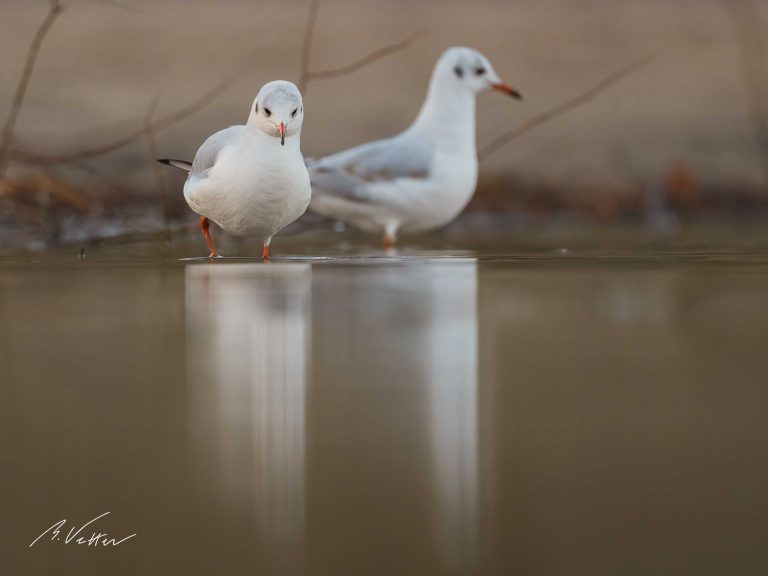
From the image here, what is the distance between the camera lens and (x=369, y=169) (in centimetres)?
555

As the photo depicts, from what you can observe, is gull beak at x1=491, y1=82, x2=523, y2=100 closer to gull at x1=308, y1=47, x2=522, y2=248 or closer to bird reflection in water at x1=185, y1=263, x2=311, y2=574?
gull at x1=308, y1=47, x2=522, y2=248

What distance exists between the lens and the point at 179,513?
1.31 metres

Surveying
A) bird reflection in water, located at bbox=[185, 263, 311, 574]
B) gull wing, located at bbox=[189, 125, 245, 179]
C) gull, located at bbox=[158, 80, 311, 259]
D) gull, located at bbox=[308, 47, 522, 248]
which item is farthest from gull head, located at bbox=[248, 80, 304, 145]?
gull, located at bbox=[308, 47, 522, 248]

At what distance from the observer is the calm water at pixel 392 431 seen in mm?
1233

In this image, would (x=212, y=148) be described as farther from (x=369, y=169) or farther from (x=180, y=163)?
(x=369, y=169)

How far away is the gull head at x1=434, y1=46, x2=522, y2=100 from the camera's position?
577 cm

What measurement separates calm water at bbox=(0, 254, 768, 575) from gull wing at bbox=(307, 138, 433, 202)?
8.14ft

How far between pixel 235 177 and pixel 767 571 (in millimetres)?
2693

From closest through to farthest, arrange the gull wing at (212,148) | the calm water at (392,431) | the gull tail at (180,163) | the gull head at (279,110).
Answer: the calm water at (392,431), the gull head at (279,110), the gull wing at (212,148), the gull tail at (180,163)

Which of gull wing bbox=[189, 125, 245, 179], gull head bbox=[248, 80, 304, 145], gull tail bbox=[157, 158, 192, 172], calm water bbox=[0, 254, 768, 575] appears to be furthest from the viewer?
gull tail bbox=[157, 158, 192, 172]

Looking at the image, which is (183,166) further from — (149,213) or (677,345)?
(677,345)

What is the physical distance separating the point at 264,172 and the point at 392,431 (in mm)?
2099

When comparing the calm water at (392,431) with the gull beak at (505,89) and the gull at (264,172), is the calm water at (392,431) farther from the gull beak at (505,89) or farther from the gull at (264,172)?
the gull beak at (505,89)

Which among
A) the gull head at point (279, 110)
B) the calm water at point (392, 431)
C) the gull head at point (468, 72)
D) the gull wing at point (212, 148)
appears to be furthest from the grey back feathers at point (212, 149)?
the gull head at point (468, 72)
